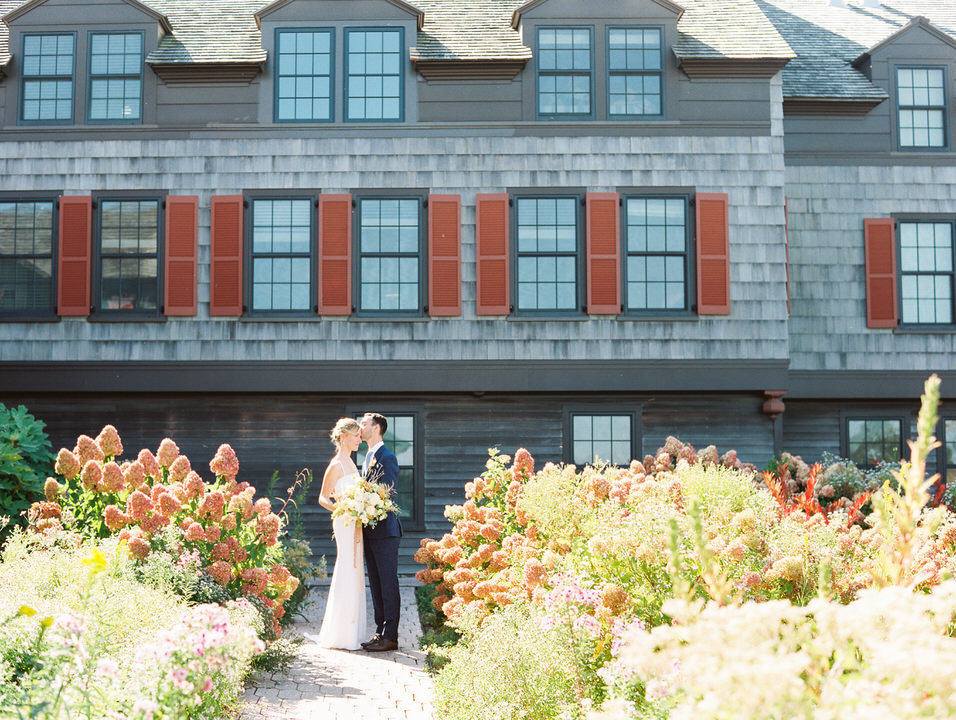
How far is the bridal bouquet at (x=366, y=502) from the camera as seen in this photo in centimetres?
765

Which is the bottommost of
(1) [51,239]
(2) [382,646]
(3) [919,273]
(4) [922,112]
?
(2) [382,646]

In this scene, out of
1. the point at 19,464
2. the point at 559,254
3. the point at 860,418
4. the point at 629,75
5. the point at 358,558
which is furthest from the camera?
the point at 860,418

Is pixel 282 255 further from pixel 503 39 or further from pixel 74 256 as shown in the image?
pixel 503 39

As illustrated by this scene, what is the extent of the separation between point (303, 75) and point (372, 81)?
92 cm

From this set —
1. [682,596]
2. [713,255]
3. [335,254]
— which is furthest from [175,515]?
[713,255]

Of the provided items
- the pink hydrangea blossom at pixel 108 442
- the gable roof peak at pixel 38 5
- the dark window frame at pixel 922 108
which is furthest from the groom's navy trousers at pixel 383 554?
the dark window frame at pixel 922 108

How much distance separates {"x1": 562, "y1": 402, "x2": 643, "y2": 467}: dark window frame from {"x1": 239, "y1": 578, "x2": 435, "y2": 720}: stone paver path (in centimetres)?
521

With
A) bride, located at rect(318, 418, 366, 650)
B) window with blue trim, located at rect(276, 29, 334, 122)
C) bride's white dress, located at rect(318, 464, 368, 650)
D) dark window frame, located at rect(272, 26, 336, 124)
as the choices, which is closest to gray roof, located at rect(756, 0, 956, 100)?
dark window frame, located at rect(272, 26, 336, 124)

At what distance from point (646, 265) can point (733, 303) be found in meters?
1.24

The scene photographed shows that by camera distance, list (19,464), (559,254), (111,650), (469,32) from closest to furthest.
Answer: (111,650)
(19,464)
(559,254)
(469,32)

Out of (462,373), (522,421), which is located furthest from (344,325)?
(522,421)

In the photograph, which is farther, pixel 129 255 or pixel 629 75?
pixel 629 75

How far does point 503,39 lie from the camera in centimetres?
1334

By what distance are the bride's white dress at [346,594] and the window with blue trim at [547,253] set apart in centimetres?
567
